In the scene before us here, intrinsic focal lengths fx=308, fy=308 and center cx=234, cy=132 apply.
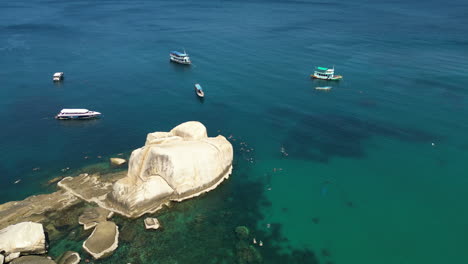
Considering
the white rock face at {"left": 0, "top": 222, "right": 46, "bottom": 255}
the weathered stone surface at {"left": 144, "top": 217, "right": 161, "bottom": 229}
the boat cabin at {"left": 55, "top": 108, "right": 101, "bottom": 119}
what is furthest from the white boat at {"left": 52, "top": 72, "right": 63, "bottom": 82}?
the weathered stone surface at {"left": 144, "top": 217, "right": 161, "bottom": 229}

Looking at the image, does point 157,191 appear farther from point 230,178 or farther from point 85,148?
point 85,148

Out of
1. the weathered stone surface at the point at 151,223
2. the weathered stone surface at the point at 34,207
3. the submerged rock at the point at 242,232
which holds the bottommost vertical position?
the submerged rock at the point at 242,232

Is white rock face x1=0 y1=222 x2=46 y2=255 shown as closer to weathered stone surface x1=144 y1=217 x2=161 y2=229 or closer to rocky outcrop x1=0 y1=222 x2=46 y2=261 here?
rocky outcrop x1=0 y1=222 x2=46 y2=261

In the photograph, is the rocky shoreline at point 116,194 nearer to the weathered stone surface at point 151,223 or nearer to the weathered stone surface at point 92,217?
the weathered stone surface at point 92,217

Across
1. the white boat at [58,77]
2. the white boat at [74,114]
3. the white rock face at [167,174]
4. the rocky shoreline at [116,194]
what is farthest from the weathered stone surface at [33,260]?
the white boat at [58,77]

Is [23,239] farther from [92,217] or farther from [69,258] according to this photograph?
[92,217]

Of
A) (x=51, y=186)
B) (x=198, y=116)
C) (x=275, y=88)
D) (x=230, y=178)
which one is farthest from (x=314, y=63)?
(x=51, y=186)

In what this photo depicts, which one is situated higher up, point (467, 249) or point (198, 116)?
point (198, 116)
